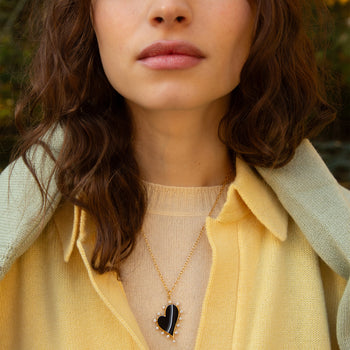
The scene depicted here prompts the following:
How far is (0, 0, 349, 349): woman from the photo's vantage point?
146 cm

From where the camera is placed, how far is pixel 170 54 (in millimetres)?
1414

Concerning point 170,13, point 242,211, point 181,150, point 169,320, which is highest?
point 170,13

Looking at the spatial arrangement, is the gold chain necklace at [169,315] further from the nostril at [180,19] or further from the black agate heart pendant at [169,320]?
the nostril at [180,19]

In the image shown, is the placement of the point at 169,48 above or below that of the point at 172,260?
above

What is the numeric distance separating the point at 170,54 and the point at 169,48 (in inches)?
0.6

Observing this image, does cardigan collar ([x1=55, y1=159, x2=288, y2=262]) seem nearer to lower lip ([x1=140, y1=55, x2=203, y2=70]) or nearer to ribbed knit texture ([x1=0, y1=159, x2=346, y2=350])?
ribbed knit texture ([x1=0, y1=159, x2=346, y2=350])

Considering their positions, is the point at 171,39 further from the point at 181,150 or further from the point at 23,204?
the point at 23,204

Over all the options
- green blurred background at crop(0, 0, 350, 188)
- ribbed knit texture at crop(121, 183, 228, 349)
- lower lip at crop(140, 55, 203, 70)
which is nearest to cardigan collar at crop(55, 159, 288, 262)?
ribbed knit texture at crop(121, 183, 228, 349)

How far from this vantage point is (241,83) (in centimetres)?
163

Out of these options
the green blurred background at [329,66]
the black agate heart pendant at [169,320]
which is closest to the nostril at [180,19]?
the black agate heart pendant at [169,320]

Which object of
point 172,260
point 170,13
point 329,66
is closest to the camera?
point 170,13

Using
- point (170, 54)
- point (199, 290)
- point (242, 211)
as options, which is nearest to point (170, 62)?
point (170, 54)

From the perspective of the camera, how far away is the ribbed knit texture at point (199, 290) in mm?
1473

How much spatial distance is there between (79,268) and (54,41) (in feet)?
2.03
